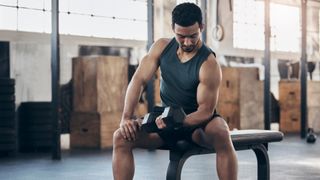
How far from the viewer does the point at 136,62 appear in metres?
7.07

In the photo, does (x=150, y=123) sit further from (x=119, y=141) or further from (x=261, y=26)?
(x=261, y=26)

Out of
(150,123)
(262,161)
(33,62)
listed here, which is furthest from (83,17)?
(150,123)

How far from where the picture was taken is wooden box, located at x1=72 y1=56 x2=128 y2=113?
6.14 metres

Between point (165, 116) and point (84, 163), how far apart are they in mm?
2532

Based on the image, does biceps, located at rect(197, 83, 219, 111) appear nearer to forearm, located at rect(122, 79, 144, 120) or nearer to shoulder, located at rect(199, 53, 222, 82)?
shoulder, located at rect(199, 53, 222, 82)

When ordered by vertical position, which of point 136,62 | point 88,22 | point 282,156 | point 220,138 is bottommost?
point 282,156

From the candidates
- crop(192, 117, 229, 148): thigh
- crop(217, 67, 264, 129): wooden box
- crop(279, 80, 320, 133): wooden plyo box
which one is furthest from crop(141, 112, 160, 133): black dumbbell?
crop(279, 80, 320, 133): wooden plyo box

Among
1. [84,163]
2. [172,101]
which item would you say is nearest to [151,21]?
[84,163]

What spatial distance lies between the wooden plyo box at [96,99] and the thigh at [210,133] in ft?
11.7

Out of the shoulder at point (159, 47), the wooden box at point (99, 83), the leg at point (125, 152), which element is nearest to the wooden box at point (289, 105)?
the wooden box at point (99, 83)

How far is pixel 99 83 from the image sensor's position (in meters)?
6.15

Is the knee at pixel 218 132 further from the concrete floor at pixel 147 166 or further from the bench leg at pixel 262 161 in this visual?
the concrete floor at pixel 147 166

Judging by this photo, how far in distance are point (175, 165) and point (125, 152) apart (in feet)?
0.79

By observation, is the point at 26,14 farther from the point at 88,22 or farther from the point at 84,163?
the point at 84,163
